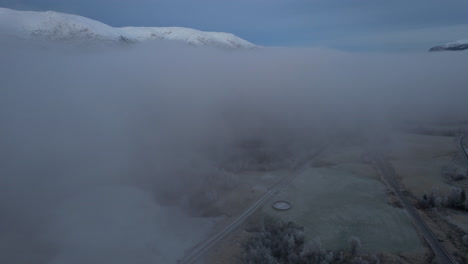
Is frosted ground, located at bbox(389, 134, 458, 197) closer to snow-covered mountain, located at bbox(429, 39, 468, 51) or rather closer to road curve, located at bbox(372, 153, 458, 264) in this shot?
road curve, located at bbox(372, 153, 458, 264)

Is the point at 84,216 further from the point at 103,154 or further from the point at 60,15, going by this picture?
the point at 60,15

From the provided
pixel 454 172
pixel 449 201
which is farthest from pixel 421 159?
pixel 449 201

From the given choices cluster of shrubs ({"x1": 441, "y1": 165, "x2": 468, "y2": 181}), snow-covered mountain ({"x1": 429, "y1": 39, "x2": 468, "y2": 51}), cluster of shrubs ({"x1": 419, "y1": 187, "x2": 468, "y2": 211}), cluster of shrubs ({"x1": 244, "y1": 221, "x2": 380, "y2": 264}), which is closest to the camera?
cluster of shrubs ({"x1": 244, "y1": 221, "x2": 380, "y2": 264})

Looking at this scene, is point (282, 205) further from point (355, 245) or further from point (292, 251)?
point (355, 245)

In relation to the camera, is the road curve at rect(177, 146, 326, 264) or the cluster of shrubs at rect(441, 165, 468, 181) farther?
the cluster of shrubs at rect(441, 165, 468, 181)

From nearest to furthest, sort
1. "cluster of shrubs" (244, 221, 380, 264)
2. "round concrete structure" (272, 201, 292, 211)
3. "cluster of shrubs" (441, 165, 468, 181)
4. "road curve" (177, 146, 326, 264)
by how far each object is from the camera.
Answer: "cluster of shrubs" (244, 221, 380, 264) < "road curve" (177, 146, 326, 264) < "round concrete structure" (272, 201, 292, 211) < "cluster of shrubs" (441, 165, 468, 181)

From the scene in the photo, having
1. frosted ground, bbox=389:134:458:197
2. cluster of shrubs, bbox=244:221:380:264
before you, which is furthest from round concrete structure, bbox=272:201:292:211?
frosted ground, bbox=389:134:458:197
